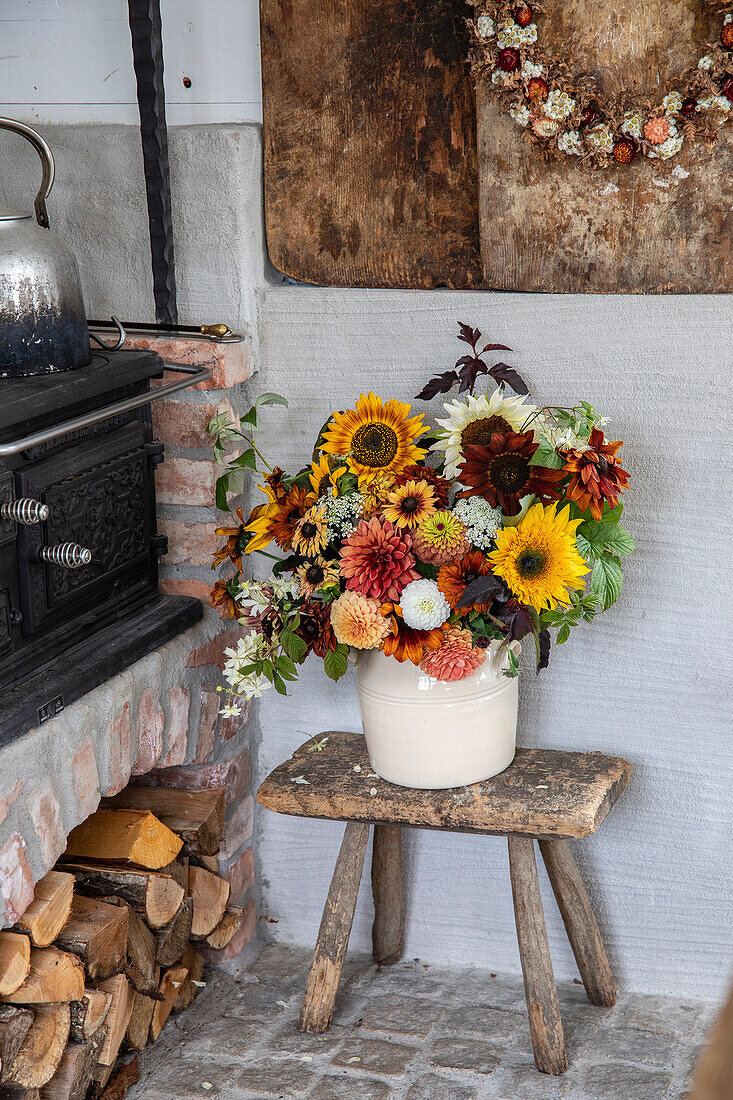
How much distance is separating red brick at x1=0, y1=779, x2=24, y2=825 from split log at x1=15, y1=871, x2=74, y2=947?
0.16m

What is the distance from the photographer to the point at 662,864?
180cm

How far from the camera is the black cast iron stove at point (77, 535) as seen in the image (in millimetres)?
1384

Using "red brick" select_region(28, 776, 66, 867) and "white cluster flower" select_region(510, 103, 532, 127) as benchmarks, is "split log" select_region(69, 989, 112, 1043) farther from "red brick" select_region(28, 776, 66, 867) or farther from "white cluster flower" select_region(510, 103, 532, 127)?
"white cluster flower" select_region(510, 103, 532, 127)

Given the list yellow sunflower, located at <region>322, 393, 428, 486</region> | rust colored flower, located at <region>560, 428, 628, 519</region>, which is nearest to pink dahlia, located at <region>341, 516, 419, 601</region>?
yellow sunflower, located at <region>322, 393, 428, 486</region>

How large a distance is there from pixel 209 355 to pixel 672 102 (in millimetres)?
772

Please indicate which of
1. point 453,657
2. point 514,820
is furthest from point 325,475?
point 514,820

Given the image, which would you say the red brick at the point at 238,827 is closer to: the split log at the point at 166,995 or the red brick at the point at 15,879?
the split log at the point at 166,995

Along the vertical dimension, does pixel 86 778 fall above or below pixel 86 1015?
above

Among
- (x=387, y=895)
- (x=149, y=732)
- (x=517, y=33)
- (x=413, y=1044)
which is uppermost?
(x=517, y=33)

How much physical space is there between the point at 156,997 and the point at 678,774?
0.90 meters

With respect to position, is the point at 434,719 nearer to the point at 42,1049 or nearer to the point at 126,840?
the point at 126,840

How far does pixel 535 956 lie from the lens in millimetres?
1604

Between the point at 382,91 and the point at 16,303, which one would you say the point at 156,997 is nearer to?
the point at 16,303

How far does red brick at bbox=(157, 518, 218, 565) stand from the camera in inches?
71.6
